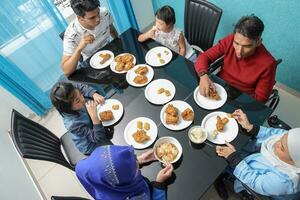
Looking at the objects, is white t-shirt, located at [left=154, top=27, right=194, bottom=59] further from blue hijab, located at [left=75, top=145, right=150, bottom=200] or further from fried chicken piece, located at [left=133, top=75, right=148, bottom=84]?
blue hijab, located at [left=75, top=145, right=150, bottom=200]

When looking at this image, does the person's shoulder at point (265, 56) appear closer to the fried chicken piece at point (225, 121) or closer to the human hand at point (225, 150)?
the fried chicken piece at point (225, 121)

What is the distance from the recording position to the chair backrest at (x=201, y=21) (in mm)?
2260

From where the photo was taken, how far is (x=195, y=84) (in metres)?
1.87

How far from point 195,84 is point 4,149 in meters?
2.01

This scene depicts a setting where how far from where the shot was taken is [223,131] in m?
1.58

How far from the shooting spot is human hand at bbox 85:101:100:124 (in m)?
1.65

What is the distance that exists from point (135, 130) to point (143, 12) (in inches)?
92.6

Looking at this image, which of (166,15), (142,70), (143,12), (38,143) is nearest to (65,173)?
(38,143)

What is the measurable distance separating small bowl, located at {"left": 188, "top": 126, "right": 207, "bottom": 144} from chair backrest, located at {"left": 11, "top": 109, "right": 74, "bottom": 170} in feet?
2.94

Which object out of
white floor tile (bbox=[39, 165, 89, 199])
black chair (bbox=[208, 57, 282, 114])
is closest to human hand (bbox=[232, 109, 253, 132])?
black chair (bbox=[208, 57, 282, 114])

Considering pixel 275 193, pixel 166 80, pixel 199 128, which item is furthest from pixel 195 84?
pixel 275 193

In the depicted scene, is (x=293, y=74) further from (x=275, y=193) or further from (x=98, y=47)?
(x=98, y=47)

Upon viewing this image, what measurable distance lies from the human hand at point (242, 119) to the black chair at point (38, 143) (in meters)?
Result: 1.05

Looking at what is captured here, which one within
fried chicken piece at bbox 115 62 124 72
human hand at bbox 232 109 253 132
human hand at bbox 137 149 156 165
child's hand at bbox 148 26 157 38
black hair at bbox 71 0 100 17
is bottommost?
human hand at bbox 232 109 253 132
